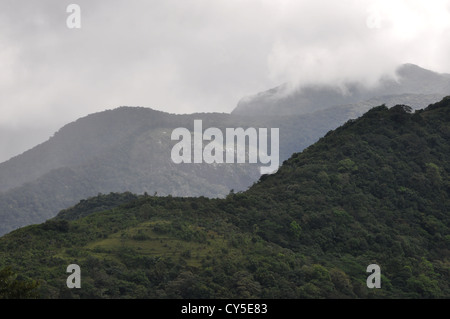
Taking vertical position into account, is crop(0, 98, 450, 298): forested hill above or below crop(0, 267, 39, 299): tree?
above

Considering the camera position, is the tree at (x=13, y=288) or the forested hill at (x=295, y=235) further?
the forested hill at (x=295, y=235)

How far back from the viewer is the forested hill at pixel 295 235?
4381cm

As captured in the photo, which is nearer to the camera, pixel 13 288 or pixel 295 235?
pixel 13 288

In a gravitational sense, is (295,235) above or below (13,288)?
above

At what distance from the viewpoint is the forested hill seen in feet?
144

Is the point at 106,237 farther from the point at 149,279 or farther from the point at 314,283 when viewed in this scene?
the point at 314,283

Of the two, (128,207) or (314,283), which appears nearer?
(314,283)

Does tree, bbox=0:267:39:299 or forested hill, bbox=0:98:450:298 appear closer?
tree, bbox=0:267:39:299

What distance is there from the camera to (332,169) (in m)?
68.6

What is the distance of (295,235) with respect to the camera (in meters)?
56.1

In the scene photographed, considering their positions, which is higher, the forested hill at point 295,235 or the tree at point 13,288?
the forested hill at point 295,235

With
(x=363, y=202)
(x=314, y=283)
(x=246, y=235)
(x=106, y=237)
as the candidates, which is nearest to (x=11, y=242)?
(x=106, y=237)
